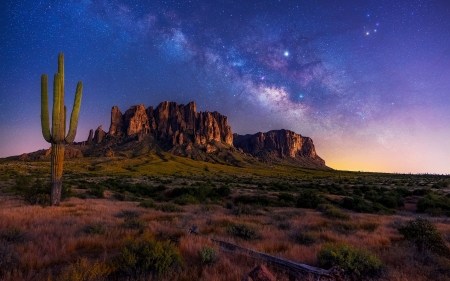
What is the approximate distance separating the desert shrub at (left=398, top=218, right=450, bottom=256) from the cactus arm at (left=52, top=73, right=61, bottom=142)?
19.0 m

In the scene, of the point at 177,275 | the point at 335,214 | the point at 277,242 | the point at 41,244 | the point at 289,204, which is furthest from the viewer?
the point at 289,204

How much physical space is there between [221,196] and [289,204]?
7.73 metres

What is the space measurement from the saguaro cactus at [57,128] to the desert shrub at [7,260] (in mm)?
11077

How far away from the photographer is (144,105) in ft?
599

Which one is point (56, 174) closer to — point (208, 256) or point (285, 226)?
point (208, 256)

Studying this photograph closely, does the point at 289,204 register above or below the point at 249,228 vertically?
below

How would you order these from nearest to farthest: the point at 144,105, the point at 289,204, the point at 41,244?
the point at 41,244 → the point at 289,204 → the point at 144,105

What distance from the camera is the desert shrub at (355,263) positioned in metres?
5.07

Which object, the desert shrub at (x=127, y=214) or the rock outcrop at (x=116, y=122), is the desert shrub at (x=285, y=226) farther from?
the rock outcrop at (x=116, y=122)

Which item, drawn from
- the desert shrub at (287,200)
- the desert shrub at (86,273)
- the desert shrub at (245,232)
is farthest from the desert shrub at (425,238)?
the desert shrub at (287,200)

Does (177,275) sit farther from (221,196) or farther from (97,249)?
(221,196)

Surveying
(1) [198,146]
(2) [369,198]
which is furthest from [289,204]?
(1) [198,146]

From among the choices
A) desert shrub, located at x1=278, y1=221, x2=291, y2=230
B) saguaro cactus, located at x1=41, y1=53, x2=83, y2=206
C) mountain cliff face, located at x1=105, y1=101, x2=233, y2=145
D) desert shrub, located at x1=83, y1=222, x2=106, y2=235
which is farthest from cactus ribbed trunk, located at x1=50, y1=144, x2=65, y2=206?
mountain cliff face, located at x1=105, y1=101, x2=233, y2=145

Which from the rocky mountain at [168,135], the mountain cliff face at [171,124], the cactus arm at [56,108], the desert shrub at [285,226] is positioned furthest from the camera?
the mountain cliff face at [171,124]
